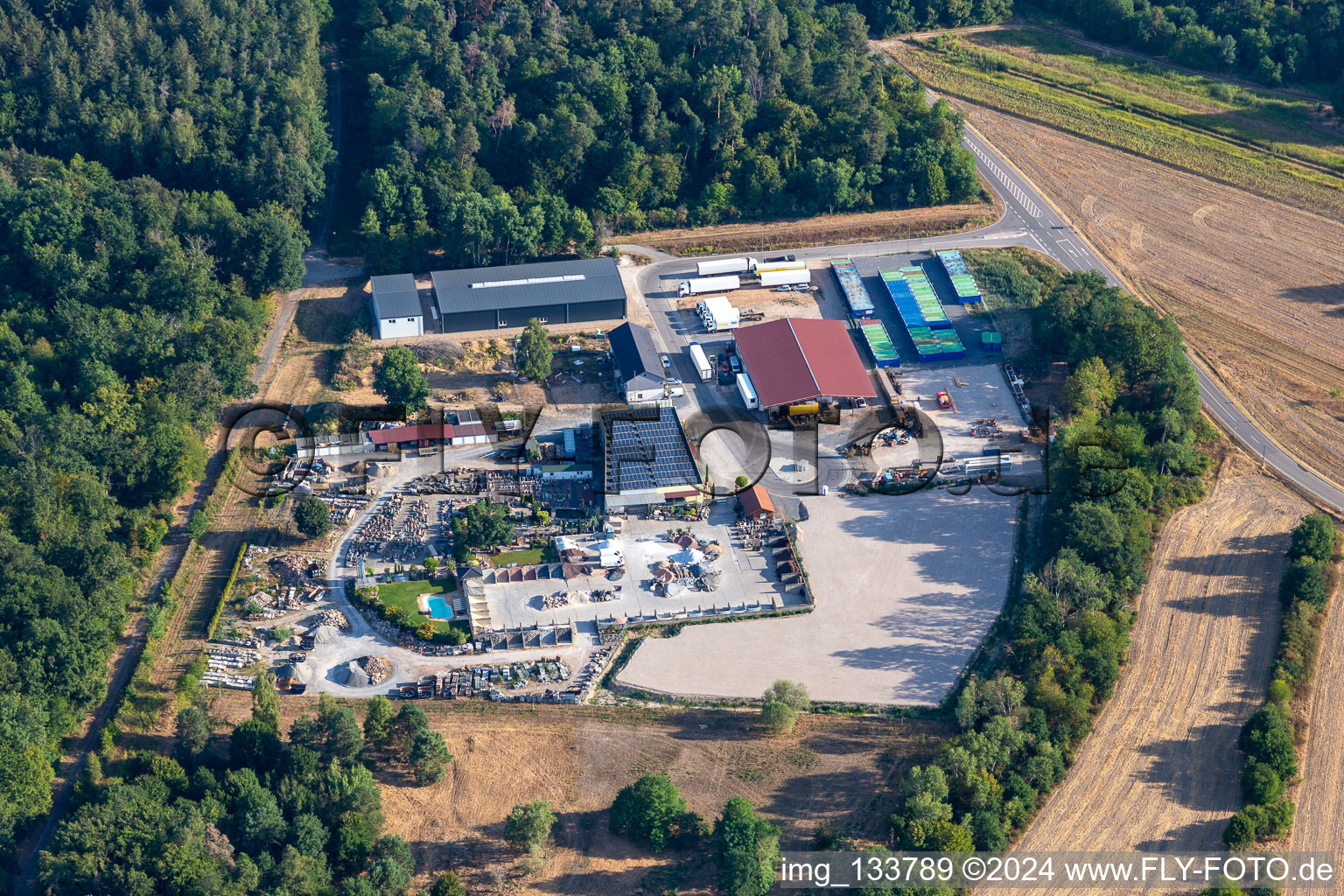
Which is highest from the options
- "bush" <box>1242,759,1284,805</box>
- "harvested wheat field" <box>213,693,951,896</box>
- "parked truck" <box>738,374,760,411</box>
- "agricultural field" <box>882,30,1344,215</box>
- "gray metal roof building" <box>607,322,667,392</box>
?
"agricultural field" <box>882,30,1344,215</box>

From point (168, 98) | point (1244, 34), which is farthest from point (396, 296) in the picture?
point (1244, 34)

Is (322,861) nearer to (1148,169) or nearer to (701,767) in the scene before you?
(701,767)

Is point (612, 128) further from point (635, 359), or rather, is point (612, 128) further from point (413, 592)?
point (413, 592)

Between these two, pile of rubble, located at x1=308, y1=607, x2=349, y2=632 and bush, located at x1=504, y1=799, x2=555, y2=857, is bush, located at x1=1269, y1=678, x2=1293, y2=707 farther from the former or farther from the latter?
pile of rubble, located at x1=308, y1=607, x2=349, y2=632

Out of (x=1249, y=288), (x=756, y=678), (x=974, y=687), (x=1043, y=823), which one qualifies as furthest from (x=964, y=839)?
(x=1249, y=288)

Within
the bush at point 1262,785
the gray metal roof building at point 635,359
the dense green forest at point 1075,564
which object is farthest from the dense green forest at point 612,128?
the bush at point 1262,785

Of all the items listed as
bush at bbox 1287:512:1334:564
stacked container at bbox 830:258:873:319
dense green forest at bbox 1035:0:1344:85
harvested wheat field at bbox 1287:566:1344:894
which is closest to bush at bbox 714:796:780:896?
harvested wheat field at bbox 1287:566:1344:894
